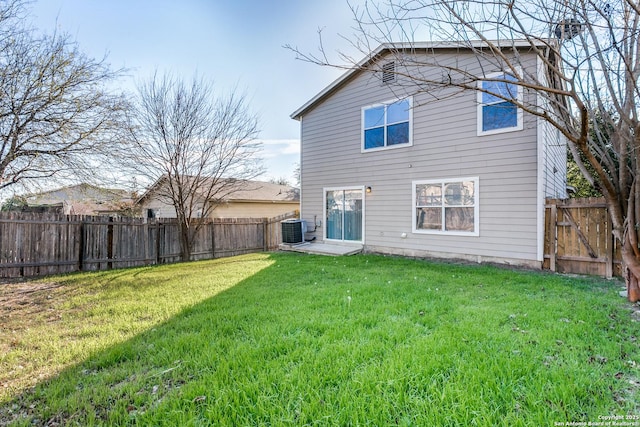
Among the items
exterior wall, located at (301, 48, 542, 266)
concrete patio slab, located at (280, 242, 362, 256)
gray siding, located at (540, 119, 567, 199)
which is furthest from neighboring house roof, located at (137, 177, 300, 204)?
gray siding, located at (540, 119, 567, 199)

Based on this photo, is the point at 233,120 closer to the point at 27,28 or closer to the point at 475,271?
the point at 27,28

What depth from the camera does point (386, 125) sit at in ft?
31.2

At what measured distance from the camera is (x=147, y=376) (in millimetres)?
2521

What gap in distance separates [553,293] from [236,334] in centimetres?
480

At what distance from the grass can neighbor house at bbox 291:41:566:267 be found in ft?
9.01

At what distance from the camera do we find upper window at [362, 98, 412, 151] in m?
9.11

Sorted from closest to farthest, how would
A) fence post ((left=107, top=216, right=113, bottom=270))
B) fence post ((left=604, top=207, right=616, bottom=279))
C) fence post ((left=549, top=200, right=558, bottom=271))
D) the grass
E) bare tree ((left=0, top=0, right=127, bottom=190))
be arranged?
the grass
bare tree ((left=0, top=0, right=127, bottom=190))
fence post ((left=604, top=207, right=616, bottom=279))
fence post ((left=549, top=200, right=558, bottom=271))
fence post ((left=107, top=216, right=113, bottom=270))

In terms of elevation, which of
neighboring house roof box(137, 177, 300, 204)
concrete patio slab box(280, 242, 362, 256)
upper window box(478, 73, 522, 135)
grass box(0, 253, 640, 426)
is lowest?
grass box(0, 253, 640, 426)

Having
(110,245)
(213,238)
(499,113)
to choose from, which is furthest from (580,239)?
(110,245)

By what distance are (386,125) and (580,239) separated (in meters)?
5.64

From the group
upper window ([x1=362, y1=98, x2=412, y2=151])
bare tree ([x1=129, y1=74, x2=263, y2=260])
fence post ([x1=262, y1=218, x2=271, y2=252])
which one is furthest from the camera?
fence post ([x1=262, y1=218, x2=271, y2=252])

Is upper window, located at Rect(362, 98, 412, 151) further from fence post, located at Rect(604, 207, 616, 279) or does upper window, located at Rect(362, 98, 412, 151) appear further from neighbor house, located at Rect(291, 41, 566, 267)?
fence post, located at Rect(604, 207, 616, 279)

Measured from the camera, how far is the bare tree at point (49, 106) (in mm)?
5695

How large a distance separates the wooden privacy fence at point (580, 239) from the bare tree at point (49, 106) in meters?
10.3
